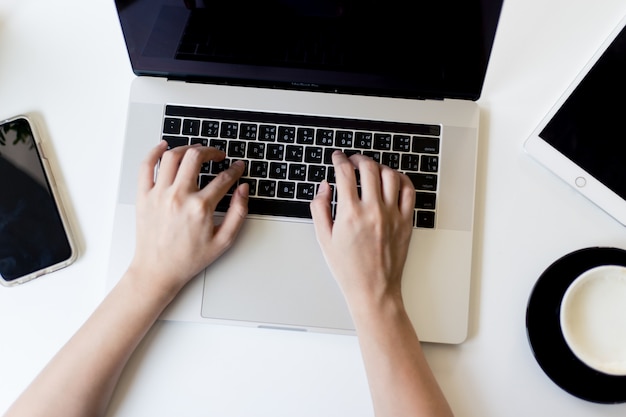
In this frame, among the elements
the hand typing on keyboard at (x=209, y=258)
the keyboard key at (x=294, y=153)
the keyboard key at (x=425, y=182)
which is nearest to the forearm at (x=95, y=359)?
the hand typing on keyboard at (x=209, y=258)

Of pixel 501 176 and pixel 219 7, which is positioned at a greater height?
pixel 219 7

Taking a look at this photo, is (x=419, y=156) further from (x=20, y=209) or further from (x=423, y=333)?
(x=20, y=209)

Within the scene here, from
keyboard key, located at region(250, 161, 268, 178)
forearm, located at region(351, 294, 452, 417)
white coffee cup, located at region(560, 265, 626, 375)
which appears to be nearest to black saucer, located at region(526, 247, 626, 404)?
white coffee cup, located at region(560, 265, 626, 375)

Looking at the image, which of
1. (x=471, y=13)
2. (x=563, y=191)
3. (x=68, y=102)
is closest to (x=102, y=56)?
(x=68, y=102)

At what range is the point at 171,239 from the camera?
0.64 meters

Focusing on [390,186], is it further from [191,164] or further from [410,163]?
[191,164]

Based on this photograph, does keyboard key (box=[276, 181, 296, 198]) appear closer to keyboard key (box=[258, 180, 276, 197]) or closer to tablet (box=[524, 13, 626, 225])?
keyboard key (box=[258, 180, 276, 197])

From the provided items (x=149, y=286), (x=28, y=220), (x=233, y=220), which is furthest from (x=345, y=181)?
(x=28, y=220)

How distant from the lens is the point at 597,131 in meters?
0.65

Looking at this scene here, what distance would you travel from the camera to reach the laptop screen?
60 centimetres

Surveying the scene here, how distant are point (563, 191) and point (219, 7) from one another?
44 centimetres

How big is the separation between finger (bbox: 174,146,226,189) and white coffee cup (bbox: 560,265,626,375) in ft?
1.38

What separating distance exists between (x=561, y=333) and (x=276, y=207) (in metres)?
0.34

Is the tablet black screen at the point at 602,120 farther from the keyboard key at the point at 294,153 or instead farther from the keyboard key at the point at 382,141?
the keyboard key at the point at 294,153
